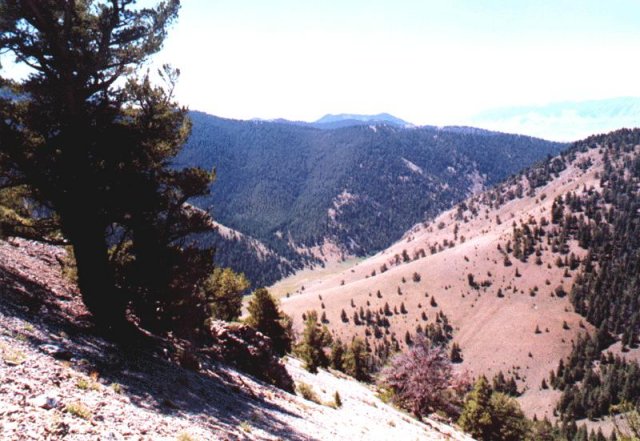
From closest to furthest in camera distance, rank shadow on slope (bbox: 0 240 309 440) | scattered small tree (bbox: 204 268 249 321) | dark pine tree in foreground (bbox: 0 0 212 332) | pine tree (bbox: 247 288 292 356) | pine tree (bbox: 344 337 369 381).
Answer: shadow on slope (bbox: 0 240 309 440)
dark pine tree in foreground (bbox: 0 0 212 332)
scattered small tree (bbox: 204 268 249 321)
pine tree (bbox: 247 288 292 356)
pine tree (bbox: 344 337 369 381)

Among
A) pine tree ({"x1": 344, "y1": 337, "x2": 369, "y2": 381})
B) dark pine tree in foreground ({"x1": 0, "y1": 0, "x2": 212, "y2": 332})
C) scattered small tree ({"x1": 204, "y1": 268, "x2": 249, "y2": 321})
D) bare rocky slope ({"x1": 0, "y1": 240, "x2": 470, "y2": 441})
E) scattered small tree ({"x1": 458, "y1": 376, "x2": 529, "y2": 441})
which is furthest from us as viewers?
pine tree ({"x1": 344, "y1": 337, "x2": 369, "y2": 381})

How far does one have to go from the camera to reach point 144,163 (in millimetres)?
23812

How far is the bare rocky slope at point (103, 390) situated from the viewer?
11.7 metres

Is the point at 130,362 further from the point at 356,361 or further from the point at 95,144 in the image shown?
the point at 356,361

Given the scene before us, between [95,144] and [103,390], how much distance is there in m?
12.8

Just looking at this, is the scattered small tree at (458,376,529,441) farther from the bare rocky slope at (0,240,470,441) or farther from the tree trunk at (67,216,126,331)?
the tree trunk at (67,216,126,331)

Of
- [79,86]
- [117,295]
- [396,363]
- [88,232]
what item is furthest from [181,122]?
[396,363]

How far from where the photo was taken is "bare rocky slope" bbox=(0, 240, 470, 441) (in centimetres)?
1166

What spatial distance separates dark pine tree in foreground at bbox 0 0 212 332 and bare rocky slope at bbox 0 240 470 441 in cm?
288

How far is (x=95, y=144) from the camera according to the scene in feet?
72.5

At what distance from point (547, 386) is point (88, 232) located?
192 m

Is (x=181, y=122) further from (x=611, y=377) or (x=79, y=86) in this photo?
(x=611, y=377)

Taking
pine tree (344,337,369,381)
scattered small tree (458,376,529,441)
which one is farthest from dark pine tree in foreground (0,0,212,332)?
pine tree (344,337,369,381)

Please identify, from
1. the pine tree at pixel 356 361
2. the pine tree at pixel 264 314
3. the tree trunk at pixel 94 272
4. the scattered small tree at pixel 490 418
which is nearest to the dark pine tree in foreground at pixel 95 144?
the tree trunk at pixel 94 272
